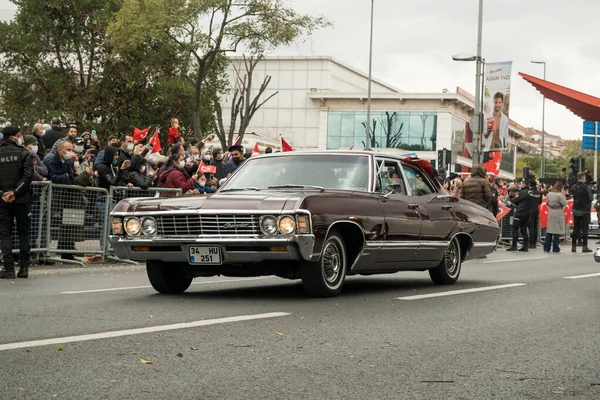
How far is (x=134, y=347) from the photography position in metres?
7.21

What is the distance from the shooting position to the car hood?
10.5m

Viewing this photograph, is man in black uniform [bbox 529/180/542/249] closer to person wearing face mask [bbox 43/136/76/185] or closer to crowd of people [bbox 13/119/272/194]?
crowd of people [bbox 13/119/272/194]

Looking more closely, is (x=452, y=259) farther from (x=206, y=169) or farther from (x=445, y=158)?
(x=445, y=158)

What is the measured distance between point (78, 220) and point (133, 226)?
21.9 ft

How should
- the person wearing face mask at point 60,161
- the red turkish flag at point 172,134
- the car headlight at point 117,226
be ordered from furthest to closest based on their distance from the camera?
1. the red turkish flag at point 172,134
2. the person wearing face mask at point 60,161
3. the car headlight at point 117,226

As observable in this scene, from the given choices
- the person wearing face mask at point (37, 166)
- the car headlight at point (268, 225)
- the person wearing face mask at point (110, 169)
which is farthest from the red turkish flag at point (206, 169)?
the car headlight at point (268, 225)

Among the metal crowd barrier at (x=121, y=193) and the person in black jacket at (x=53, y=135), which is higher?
the person in black jacket at (x=53, y=135)

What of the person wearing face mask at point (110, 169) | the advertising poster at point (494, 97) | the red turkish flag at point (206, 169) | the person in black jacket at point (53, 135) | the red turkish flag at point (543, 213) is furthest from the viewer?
the advertising poster at point (494, 97)

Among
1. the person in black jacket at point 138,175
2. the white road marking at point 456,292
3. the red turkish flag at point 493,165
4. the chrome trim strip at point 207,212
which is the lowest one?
the white road marking at point 456,292

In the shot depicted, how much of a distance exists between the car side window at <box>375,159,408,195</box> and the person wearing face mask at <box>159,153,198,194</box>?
7.06 metres

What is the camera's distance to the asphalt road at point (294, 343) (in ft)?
19.5

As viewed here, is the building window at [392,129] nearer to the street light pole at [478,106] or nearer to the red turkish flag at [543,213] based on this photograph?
the street light pole at [478,106]

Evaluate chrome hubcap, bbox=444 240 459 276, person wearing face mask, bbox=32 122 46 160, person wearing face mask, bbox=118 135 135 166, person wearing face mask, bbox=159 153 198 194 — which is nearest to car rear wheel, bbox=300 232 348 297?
chrome hubcap, bbox=444 240 459 276

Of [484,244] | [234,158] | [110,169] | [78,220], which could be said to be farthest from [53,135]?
[484,244]
